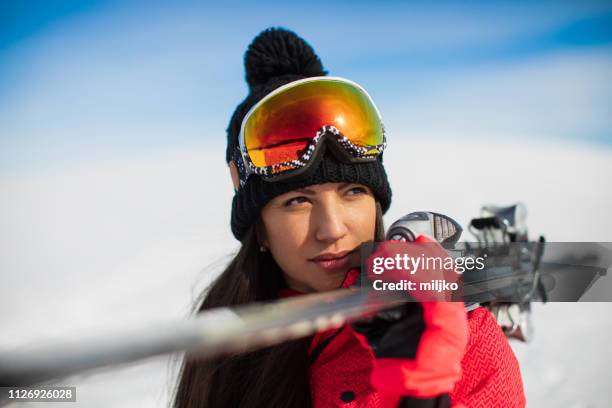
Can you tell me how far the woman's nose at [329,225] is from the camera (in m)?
1.65

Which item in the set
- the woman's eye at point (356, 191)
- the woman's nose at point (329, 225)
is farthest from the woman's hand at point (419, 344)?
the woman's eye at point (356, 191)

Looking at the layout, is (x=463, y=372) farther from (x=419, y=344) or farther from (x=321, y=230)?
(x=321, y=230)

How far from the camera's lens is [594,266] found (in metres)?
2.39

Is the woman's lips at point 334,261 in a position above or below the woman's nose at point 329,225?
below

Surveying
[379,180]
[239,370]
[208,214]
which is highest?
[208,214]

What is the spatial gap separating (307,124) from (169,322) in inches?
51.7

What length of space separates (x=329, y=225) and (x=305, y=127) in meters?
0.51

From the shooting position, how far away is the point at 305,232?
172cm

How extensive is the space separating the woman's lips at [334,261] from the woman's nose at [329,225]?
78 mm

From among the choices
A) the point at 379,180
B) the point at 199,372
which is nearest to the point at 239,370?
the point at 199,372

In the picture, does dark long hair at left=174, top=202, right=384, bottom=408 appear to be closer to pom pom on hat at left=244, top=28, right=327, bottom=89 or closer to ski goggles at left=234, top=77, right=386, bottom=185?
ski goggles at left=234, top=77, right=386, bottom=185

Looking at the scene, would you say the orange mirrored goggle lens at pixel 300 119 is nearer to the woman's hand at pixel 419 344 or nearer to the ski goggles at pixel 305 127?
the ski goggles at pixel 305 127

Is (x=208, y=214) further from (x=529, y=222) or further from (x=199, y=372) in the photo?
(x=199, y=372)

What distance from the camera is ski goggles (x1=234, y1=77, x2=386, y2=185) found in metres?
1.86
